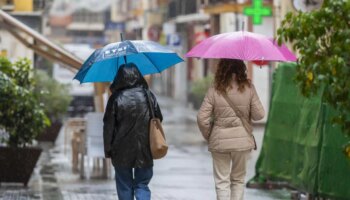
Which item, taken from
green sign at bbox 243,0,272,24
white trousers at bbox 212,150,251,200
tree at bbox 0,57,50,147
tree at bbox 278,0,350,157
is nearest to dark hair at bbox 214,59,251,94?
white trousers at bbox 212,150,251,200

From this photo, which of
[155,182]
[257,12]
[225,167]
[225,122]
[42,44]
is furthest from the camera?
[257,12]

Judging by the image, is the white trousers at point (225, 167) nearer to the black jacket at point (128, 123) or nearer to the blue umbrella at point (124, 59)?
the black jacket at point (128, 123)

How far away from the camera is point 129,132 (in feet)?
34.3

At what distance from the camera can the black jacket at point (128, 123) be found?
10.5 meters

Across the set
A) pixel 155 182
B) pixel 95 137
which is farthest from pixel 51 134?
pixel 155 182

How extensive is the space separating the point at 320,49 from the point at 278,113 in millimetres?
6933

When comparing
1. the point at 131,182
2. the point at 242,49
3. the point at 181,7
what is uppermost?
the point at 242,49

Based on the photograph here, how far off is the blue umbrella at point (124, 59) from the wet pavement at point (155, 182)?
10.1ft

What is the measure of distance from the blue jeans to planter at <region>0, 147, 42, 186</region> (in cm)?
513

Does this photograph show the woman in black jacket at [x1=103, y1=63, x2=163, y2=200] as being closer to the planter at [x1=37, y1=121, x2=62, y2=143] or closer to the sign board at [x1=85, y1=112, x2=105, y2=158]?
the sign board at [x1=85, y1=112, x2=105, y2=158]

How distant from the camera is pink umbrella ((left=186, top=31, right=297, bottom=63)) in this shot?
10.8m

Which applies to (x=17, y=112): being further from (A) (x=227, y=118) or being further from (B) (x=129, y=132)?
(A) (x=227, y=118)

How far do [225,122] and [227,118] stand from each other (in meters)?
0.05

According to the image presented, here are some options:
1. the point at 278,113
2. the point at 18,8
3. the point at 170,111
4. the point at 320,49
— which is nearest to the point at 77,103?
the point at 18,8
